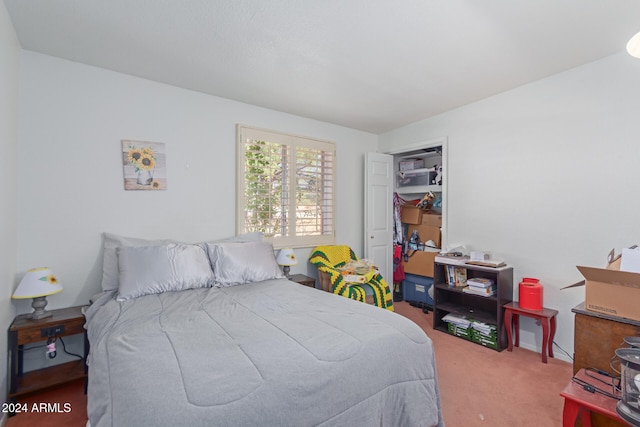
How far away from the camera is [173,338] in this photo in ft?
4.80

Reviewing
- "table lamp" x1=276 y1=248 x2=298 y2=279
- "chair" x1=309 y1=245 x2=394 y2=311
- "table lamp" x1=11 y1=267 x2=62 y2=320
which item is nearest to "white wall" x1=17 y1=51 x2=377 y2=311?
"table lamp" x1=11 y1=267 x2=62 y2=320

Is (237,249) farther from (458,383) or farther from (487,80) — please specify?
(487,80)

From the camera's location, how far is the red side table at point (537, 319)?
2.57 meters

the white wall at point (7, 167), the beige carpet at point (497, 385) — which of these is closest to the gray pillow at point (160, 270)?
the white wall at point (7, 167)

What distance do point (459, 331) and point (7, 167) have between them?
12.9 ft

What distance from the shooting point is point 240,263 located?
268 centimetres

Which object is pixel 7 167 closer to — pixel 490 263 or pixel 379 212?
pixel 379 212

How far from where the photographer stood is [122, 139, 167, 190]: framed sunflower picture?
2648 millimetres

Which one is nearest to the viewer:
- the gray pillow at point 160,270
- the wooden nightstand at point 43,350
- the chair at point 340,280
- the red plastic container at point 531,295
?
the wooden nightstand at point 43,350

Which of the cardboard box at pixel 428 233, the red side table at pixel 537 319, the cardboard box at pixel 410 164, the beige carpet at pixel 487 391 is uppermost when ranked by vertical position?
the cardboard box at pixel 410 164

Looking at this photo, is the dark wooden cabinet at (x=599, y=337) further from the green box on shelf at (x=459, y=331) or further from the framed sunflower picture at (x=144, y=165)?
the framed sunflower picture at (x=144, y=165)

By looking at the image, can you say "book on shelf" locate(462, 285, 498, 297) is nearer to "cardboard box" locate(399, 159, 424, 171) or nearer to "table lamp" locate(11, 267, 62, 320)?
"cardboard box" locate(399, 159, 424, 171)

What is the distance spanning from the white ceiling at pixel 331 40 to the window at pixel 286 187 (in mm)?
656

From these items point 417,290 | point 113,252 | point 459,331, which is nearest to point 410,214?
point 417,290
